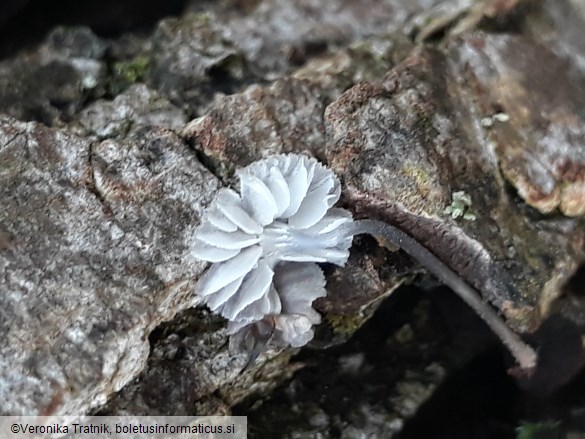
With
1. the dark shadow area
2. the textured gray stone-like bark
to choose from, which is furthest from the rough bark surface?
the dark shadow area

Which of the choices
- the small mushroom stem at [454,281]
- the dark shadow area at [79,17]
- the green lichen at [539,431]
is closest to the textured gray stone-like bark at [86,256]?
the small mushroom stem at [454,281]

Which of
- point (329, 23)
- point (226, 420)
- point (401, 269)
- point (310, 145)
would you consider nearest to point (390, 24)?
point (329, 23)

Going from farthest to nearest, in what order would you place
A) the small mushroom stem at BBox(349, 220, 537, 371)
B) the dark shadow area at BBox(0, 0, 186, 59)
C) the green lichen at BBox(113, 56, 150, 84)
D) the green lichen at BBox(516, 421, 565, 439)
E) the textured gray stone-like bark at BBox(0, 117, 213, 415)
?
the dark shadow area at BBox(0, 0, 186, 59) → the green lichen at BBox(113, 56, 150, 84) → the green lichen at BBox(516, 421, 565, 439) → the small mushroom stem at BBox(349, 220, 537, 371) → the textured gray stone-like bark at BBox(0, 117, 213, 415)

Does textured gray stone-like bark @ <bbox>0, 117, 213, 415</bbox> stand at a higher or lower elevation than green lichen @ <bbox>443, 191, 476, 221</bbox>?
higher

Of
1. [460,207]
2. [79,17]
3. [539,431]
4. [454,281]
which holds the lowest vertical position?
[539,431]

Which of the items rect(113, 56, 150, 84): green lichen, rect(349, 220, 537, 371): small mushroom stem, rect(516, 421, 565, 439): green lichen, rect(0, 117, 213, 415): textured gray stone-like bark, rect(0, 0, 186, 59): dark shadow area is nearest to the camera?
rect(0, 117, 213, 415): textured gray stone-like bark

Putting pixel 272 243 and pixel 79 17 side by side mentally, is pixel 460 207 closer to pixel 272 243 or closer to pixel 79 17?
pixel 272 243

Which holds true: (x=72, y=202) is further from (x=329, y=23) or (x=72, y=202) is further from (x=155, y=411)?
(x=329, y=23)

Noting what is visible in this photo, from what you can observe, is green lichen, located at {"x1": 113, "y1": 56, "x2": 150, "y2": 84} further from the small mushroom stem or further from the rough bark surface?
the small mushroom stem

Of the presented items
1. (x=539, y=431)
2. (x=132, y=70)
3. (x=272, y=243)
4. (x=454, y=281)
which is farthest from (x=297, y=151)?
(x=539, y=431)
